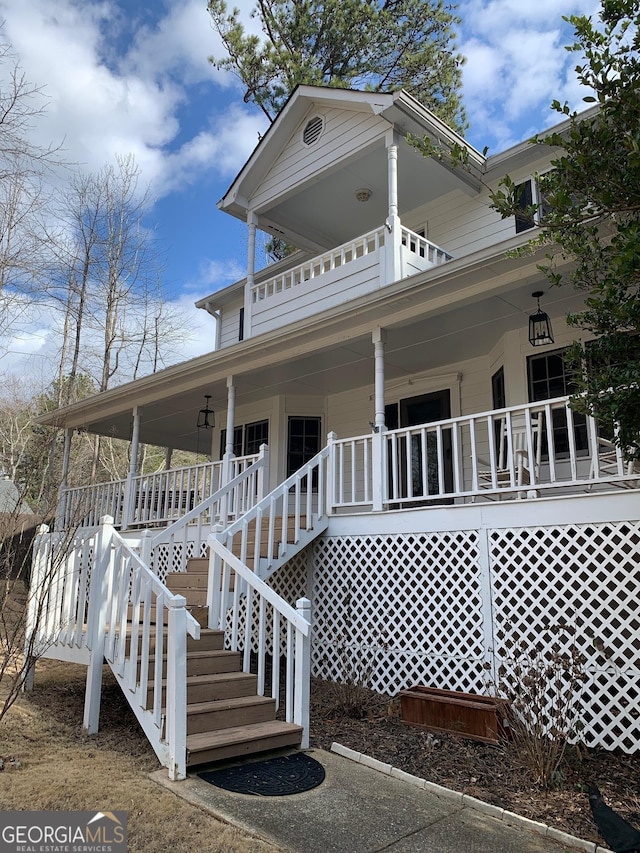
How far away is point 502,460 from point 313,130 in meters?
6.72

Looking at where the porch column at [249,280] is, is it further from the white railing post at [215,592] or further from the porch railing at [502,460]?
the white railing post at [215,592]

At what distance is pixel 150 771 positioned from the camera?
14.0 feet

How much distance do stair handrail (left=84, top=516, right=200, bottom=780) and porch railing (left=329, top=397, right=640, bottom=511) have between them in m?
2.54

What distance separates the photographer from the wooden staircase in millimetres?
4383

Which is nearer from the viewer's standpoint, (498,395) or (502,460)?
(502,460)

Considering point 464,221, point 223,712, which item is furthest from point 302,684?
point 464,221

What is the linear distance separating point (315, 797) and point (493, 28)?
58.8 ft

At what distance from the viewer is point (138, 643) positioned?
5.38m

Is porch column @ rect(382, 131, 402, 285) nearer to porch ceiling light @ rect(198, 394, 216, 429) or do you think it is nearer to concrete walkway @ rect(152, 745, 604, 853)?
porch ceiling light @ rect(198, 394, 216, 429)

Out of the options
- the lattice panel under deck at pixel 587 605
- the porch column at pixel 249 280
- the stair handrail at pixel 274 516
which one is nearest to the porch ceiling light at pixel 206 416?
the porch column at pixel 249 280

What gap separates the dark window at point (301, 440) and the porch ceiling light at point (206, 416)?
1631mm

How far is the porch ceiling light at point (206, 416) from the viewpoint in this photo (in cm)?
1177

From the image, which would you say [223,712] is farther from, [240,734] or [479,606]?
[479,606]

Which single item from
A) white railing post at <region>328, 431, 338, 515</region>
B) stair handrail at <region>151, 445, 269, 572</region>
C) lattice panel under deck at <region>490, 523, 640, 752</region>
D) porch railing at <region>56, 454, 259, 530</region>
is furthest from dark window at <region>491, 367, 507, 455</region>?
porch railing at <region>56, 454, 259, 530</region>
